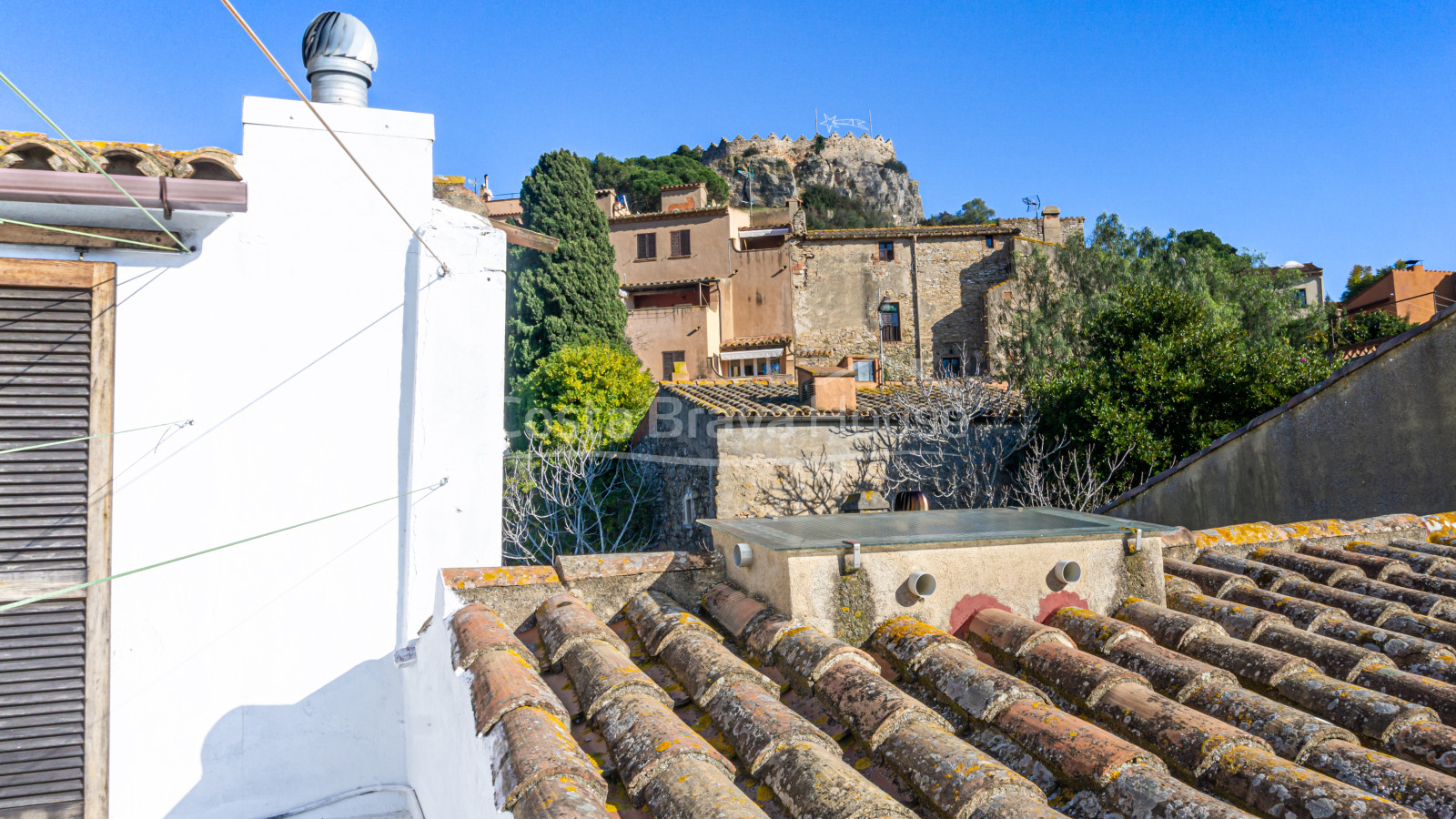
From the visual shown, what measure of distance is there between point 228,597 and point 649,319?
87.1ft

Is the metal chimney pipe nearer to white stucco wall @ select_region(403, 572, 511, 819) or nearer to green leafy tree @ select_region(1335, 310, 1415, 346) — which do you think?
A: white stucco wall @ select_region(403, 572, 511, 819)

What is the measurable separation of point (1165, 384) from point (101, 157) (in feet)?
51.5

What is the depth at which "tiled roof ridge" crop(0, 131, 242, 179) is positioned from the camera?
3.68m

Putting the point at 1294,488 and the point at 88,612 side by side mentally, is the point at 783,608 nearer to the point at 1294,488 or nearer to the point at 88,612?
the point at 88,612

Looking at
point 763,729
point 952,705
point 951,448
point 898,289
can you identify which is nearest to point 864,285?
point 898,289

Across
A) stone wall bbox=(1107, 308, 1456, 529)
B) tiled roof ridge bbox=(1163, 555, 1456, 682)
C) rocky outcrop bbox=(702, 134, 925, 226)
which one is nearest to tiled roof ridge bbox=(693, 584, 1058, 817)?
tiled roof ridge bbox=(1163, 555, 1456, 682)

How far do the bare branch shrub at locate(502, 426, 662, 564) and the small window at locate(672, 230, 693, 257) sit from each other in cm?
1313

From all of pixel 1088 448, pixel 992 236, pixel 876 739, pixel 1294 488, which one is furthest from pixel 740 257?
pixel 876 739

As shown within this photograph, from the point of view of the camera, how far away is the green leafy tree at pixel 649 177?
164ft

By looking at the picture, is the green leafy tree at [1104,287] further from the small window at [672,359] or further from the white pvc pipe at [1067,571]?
the white pvc pipe at [1067,571]

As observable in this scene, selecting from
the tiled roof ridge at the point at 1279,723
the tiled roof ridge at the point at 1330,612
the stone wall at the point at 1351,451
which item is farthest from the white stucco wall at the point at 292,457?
the stone wall at the point at 1351,451

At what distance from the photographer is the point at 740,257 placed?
3192 centimetres

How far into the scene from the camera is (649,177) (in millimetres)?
51875

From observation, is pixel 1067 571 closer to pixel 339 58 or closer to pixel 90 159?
pixel 90 159
